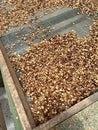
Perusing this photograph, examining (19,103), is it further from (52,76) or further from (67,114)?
(52,76)

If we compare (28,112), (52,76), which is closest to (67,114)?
(28,112)

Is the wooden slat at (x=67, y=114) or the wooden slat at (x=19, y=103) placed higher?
the wooden slat at (x=19, y=103)

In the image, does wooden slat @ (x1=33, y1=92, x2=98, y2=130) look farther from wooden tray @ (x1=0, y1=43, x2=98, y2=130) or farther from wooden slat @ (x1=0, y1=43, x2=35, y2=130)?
wooden slat @ (x1=0, y1=43, x2=35, y2=130)

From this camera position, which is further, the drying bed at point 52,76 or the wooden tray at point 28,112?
the drying bed at point 52,76

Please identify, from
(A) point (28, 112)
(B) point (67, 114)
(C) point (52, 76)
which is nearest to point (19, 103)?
(A) point (28, 112)

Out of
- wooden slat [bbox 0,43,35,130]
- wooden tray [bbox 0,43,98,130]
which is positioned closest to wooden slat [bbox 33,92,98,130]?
wooden tray [bbox 0,43,98,130]

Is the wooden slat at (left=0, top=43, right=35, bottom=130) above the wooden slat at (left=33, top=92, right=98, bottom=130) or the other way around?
above

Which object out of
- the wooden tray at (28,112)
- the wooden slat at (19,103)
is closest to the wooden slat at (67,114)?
the wooden tray at (28,112)

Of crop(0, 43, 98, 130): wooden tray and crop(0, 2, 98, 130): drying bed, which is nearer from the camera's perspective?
crop(0, 43, 98, 130): wooden tray

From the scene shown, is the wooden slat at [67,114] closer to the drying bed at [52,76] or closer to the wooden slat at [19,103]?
the drying bed at [52,76]

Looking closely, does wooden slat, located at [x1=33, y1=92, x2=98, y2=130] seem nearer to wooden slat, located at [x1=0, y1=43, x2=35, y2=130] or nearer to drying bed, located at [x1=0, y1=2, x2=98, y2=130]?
drying bed, located at [x1=0, y1=2, x2=98, y2=130]

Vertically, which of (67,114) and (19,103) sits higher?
(19,103)

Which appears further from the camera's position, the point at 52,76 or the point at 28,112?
the point at 52,76

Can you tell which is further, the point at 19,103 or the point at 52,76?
the point at 52,76
